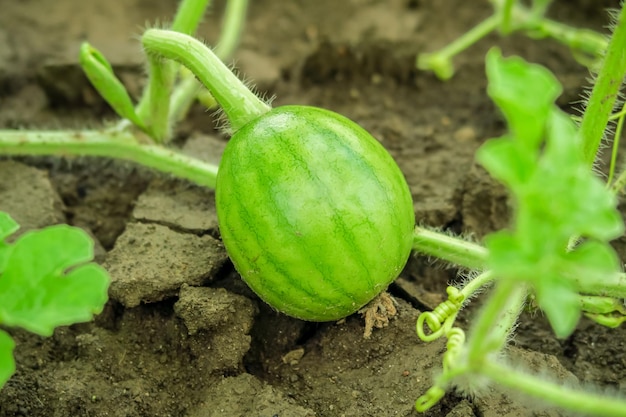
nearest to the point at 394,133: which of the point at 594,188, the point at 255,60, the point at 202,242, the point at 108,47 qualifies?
the point at 255,60

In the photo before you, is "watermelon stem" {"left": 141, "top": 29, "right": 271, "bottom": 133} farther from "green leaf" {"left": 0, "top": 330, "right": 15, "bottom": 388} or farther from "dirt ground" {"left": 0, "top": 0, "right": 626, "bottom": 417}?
"green leaf" {"left": 0, "top": 330, "right": 15, "bottom": 388}

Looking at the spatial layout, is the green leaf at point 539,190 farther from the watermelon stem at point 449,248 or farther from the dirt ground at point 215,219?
the watermelon stem at point 449,248

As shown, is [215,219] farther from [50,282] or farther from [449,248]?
[50,282]

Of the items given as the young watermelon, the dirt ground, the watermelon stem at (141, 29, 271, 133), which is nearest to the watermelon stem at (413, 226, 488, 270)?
the dirt ground

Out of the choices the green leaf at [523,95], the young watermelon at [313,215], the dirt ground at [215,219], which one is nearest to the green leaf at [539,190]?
the green leaf at [523,95]

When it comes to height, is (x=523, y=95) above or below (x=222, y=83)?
above

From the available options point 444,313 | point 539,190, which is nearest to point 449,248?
point 444,313
